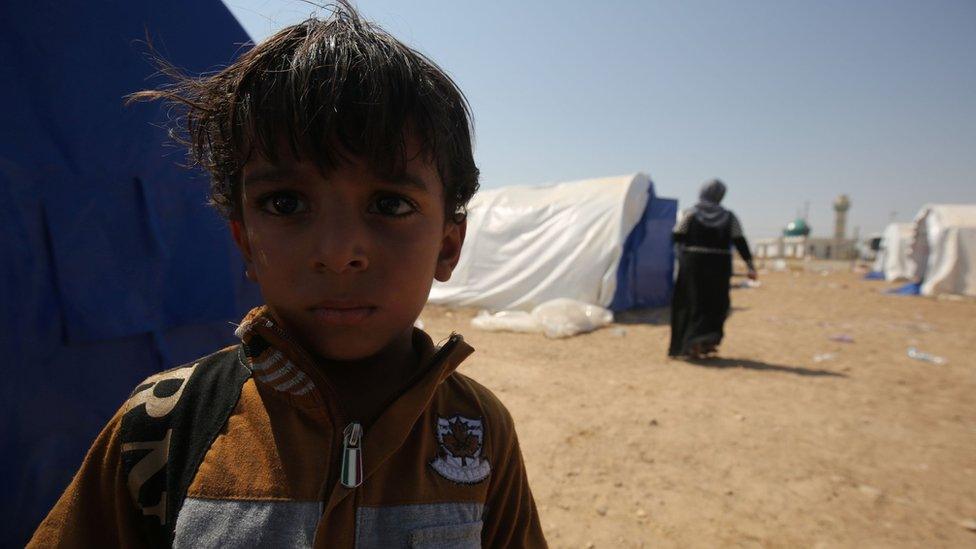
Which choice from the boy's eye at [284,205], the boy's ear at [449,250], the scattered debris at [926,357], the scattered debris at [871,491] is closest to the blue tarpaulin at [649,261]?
the scattered debris at [926,357]

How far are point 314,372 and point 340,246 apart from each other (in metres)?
0.24

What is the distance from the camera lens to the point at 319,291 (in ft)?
2.67

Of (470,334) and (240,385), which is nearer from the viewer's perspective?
(240,385)

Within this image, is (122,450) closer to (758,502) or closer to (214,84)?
(214,84)

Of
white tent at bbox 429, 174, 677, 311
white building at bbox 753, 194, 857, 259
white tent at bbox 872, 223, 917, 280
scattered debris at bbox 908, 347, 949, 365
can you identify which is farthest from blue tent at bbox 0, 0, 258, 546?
white building at bbox 753, 194, 857, 259

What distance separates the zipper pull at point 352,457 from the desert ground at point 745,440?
1767 millimetres

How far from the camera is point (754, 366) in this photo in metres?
5.51

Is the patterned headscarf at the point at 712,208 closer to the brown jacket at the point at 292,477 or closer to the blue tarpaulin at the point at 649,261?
the blue tarpaulin at the point at 649,261

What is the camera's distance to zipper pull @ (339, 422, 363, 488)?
81 cm

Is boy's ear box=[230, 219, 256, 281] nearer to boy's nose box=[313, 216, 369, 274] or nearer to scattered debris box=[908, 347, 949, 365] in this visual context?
boy's nose box=[313, 216, 369, 274]

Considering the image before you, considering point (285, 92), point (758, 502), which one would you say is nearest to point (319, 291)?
point (285, 92)

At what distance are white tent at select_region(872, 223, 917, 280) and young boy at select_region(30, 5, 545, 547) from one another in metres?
20.5

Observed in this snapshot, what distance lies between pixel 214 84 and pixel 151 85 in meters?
1.32

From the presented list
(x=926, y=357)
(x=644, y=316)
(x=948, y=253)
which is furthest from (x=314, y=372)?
(x=948, y=253)
